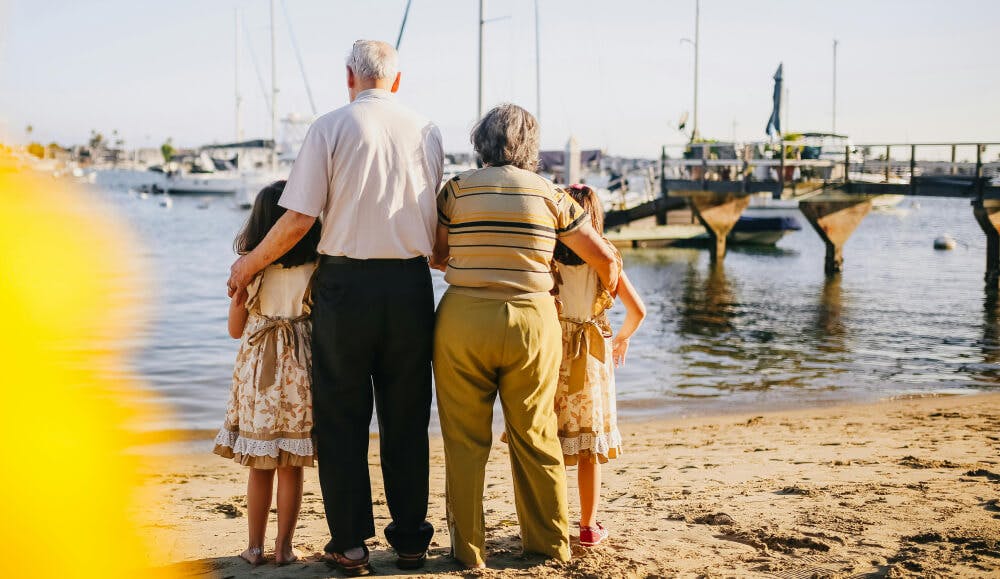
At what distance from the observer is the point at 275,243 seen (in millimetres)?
3855

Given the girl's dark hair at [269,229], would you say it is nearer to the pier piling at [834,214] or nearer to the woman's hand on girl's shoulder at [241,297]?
the woman's hand on girl's shoulder at [241,297]

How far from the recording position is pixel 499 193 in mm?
3881

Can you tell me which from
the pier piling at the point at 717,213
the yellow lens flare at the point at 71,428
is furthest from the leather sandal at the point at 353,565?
the pier piling at the point at 717,213

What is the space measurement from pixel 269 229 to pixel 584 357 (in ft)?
4.92

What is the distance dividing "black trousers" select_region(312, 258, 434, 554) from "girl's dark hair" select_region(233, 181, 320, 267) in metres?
0.14

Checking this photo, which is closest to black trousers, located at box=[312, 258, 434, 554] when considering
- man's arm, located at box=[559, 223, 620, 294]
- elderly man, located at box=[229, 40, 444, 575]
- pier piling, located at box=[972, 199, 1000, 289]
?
elderly man, located at box=[229, 40, 444, 575]

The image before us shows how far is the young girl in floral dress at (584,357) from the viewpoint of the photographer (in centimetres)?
432

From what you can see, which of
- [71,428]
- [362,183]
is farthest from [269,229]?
[71,428]

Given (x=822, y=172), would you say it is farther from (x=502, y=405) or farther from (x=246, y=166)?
(x=246, y=166)

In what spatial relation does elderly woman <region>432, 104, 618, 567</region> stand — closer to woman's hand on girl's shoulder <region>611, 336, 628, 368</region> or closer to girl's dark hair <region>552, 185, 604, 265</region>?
girl's dark hair <region>552, 185, 604, 265</region>

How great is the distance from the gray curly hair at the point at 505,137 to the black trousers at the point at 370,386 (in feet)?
1.78

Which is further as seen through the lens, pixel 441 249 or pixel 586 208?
pixel 586 208

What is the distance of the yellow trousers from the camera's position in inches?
153

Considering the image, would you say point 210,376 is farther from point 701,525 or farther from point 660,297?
point 660,297
